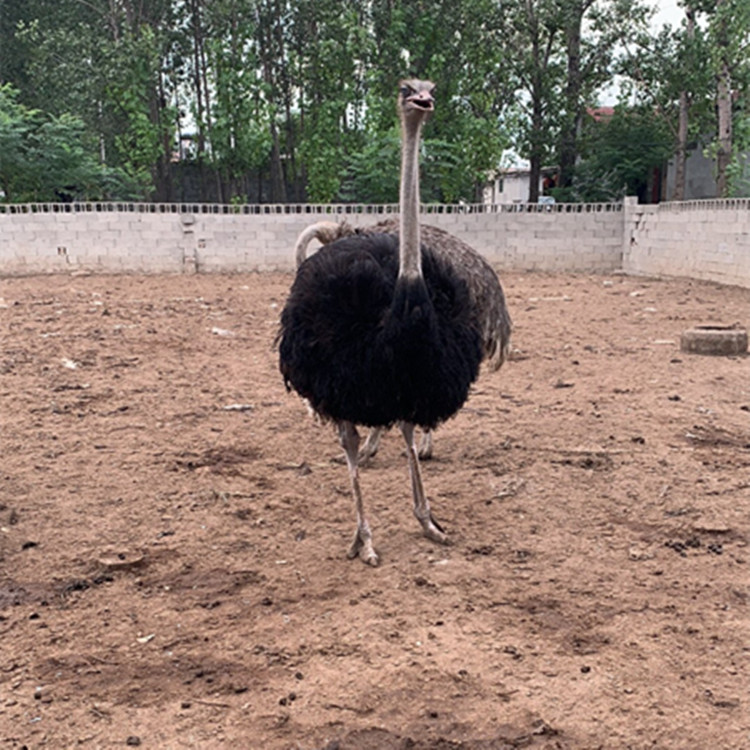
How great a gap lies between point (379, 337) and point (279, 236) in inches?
427

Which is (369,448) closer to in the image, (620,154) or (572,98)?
(572,98)

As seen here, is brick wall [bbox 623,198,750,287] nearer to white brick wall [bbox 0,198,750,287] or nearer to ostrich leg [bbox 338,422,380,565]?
white brick wall [bbox 0,198,750,287]

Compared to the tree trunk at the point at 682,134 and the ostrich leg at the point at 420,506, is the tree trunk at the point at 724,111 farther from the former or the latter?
the ostrich leg at the point at 420,506

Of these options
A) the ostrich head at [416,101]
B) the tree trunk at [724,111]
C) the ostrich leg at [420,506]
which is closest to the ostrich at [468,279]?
the ostrich leg at [420,506]

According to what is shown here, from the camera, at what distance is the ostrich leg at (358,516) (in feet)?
10.7

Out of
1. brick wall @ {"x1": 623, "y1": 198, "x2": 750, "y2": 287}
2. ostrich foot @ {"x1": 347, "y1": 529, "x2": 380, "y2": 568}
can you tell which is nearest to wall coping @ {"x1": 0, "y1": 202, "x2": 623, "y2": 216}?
brick wall @ {"x1": 623, "y1": 198, "x2": 750, "y2": 287}

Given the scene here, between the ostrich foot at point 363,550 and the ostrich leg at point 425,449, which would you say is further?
the ostrich leg at point 425,449

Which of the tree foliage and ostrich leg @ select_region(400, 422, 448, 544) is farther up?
the tree foliage

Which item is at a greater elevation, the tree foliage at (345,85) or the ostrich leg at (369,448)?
the tree foliage at (345,85)

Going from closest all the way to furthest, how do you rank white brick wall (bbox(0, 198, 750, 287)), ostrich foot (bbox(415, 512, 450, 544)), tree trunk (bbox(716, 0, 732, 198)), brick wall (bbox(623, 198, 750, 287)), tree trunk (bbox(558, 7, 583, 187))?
ostrich foot (bbox(415, 512, 450, 544)) < brick wall (bbox(623, 198, 750, 287)) < white brick wall (bbox(0, 198, 750, 287)) < tree trunk (bbox(716, 0, 732, 198)) < tree trunk (bbox(558, 7, 583, 187))

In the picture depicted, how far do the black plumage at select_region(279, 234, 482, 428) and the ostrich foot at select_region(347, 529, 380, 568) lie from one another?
0.49 m

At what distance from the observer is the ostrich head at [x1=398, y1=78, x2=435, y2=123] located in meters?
3.08

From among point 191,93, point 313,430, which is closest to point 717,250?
point 313,430

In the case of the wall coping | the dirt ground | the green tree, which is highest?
the green tree
